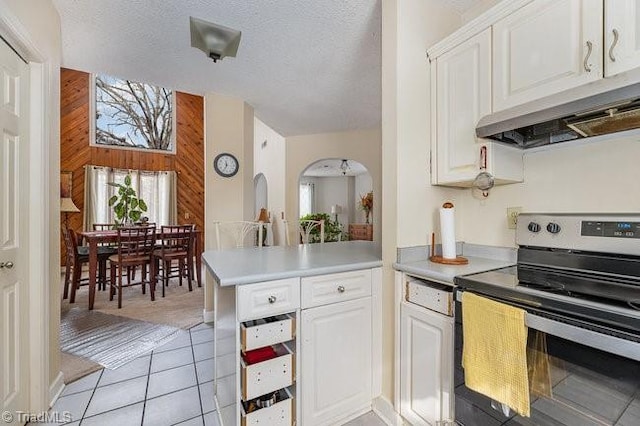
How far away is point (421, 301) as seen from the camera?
4.63ft

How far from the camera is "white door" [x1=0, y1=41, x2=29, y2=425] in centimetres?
131

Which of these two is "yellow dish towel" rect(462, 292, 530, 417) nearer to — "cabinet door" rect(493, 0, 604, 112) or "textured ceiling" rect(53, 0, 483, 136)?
"cabinet door" rect(493, 0, 604, 112)

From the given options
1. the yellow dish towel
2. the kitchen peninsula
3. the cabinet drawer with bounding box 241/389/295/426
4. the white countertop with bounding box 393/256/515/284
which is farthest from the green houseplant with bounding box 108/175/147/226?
the yellow dish towel

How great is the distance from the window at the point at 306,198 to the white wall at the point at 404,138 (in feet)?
28.4

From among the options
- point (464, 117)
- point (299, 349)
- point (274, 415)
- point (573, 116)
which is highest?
point (464, 117)

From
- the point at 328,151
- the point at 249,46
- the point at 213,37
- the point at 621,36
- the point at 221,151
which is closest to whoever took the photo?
the point at 621,36

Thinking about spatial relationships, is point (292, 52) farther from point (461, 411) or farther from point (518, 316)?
point (461, 411)

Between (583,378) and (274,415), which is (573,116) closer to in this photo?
(583,378)

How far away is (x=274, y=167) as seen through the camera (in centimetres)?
643

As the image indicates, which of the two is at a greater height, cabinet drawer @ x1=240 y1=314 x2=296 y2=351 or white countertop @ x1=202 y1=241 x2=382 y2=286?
white countertop @ x1=202 y1=241 x2=382 y2=286

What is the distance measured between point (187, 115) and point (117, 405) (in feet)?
→ 21.7

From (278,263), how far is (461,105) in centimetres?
127

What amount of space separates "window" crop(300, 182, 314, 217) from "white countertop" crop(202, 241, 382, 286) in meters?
8.23

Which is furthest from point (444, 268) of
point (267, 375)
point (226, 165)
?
point (226, 165)
